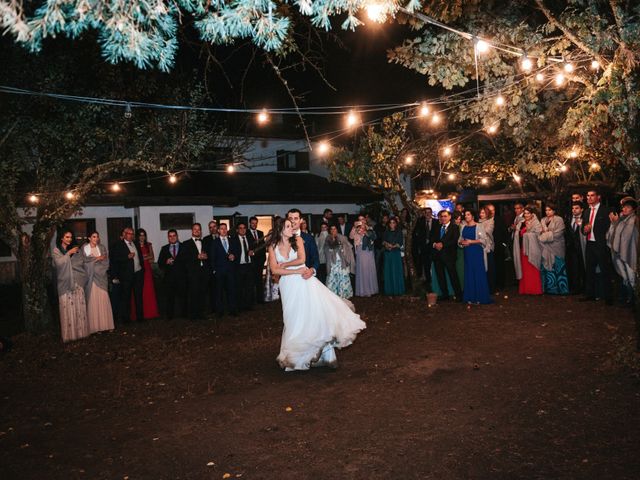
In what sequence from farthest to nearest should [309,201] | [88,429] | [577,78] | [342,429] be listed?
[309,201]
[577,78]
[88,429]
[342,429]

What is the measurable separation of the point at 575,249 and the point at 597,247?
1959 millimetres

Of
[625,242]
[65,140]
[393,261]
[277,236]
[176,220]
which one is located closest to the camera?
[277,236]

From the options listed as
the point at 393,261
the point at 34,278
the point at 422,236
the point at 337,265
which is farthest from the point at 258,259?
the point at 34,278

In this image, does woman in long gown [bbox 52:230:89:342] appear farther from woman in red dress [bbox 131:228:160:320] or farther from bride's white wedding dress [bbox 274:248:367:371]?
bride's white wedding dress [bbox 274:248:367:371]

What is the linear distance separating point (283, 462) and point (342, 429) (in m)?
0.81

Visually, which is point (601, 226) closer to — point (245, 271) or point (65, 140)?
point (245, 271)

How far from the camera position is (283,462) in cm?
436

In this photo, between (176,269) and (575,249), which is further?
(575,249)

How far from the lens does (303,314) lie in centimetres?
687

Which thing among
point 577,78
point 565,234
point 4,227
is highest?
point 577,78

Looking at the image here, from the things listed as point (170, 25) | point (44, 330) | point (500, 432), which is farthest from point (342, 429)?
point (44, 330)

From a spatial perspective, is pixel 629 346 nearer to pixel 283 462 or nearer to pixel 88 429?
pixel 283 462

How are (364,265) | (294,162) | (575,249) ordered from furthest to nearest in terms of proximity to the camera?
(294,162) → (364,265) → (575,249)

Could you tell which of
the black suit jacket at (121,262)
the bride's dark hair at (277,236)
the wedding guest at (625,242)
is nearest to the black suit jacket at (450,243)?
the wedding guest at (625,242)
